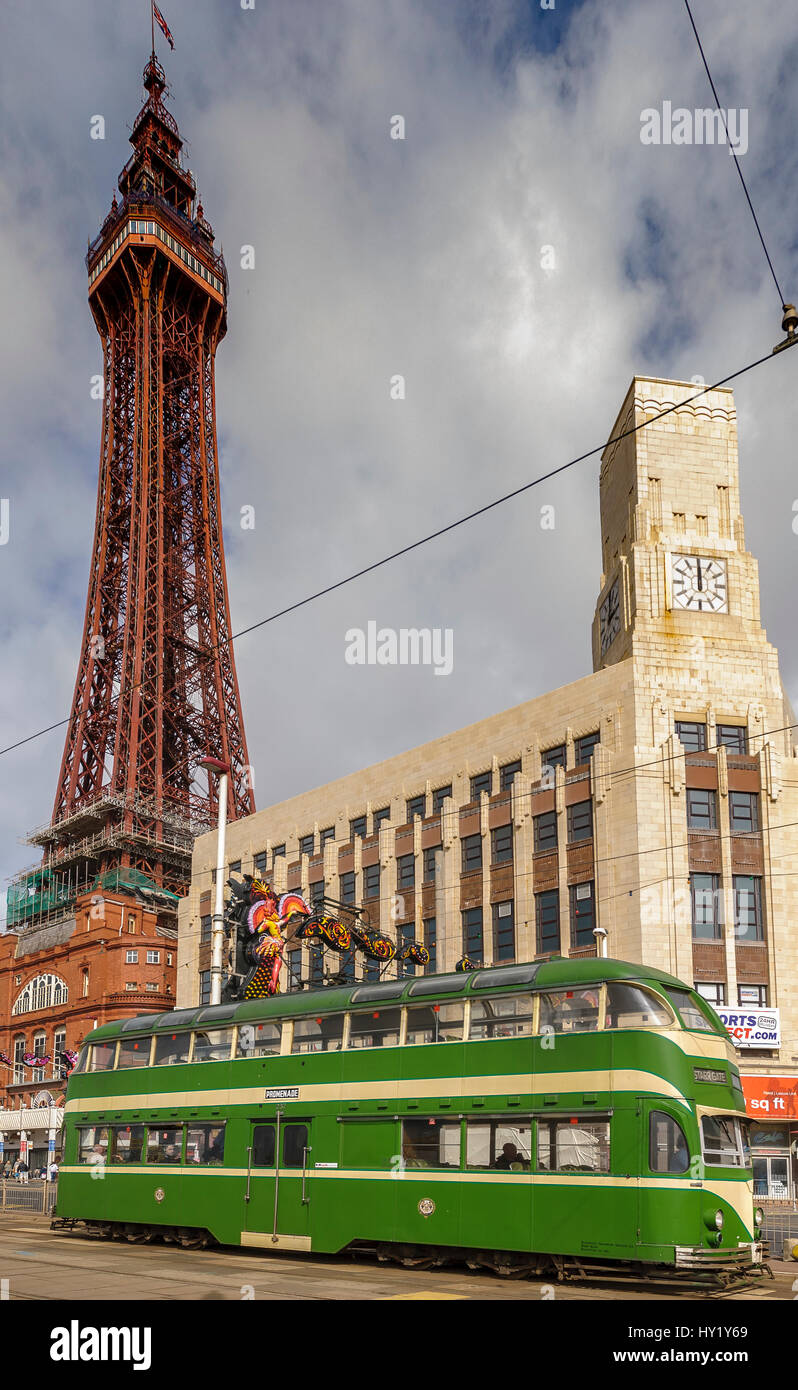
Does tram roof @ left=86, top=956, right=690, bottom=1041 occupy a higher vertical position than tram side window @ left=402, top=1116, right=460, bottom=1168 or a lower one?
higher

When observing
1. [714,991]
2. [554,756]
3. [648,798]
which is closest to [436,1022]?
[714,991]

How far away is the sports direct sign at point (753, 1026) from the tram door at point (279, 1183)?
69.5 feet

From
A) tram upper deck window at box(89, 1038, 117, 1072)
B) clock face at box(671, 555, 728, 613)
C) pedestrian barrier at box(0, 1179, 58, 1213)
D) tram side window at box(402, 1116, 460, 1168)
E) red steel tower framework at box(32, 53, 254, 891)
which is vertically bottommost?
pedestrian barrier at box(0, 1179, 58, 1213)

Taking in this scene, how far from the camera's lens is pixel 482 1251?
19.6m

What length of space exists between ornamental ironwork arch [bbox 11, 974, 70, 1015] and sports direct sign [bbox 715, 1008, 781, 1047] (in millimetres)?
44183

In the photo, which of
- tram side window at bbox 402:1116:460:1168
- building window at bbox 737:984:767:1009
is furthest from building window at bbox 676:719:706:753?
tram side window at bbox 402:1116:460:1168

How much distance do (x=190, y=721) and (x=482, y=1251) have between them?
3085 inches

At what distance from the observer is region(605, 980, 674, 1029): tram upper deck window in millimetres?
18172

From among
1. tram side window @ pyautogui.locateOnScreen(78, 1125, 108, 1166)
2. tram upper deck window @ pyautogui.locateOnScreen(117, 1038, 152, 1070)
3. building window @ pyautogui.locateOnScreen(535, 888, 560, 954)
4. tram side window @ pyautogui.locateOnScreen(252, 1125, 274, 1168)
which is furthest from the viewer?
building window @ pyautogui.locateOnScreen(535, 888, 560, 954)

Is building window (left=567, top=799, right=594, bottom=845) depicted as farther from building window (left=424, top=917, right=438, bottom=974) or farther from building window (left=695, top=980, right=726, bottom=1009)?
building window (left=424, top=917, right=438, bottom=974)

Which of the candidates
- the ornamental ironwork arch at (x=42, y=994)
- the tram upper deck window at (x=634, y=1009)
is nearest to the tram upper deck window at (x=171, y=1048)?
the tram upper deck window at (x=634, y=1009)

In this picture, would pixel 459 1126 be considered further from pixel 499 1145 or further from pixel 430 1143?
pixel 499 1145
